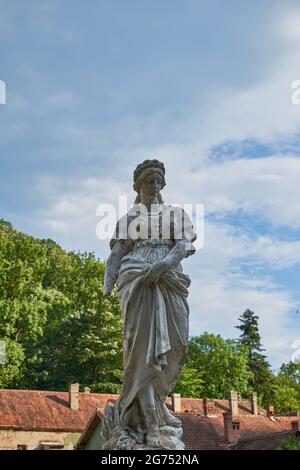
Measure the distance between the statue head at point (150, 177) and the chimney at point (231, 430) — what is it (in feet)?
97.9

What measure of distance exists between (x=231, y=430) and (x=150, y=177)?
30.6m

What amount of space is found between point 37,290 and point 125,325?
133 ft

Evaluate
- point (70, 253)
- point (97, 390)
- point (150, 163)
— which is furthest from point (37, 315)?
point (150, 163)

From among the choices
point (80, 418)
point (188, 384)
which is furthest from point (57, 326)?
point (188, 384)

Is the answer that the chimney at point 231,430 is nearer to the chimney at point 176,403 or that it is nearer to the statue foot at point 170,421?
the chimney at point 176,403

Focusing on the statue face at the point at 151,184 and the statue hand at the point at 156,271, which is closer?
the statue hand at the point at 156,271

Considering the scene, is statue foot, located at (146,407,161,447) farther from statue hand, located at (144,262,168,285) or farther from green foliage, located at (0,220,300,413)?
green foliage, located at (0,220,300,413)

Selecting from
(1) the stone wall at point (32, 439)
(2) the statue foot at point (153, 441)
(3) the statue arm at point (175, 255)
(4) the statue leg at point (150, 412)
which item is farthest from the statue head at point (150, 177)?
(1) the stone wall at point (32, 439)

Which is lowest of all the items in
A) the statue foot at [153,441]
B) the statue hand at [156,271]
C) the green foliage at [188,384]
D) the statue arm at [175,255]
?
the statue foot at [153,441]

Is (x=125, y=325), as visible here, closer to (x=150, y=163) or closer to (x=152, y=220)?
(x=152, y=220)

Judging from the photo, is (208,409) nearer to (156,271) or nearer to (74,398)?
(74,398)

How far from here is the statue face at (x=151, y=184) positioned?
7.57 metres

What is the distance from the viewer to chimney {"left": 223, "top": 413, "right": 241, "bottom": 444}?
117ft

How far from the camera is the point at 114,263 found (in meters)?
7.40
